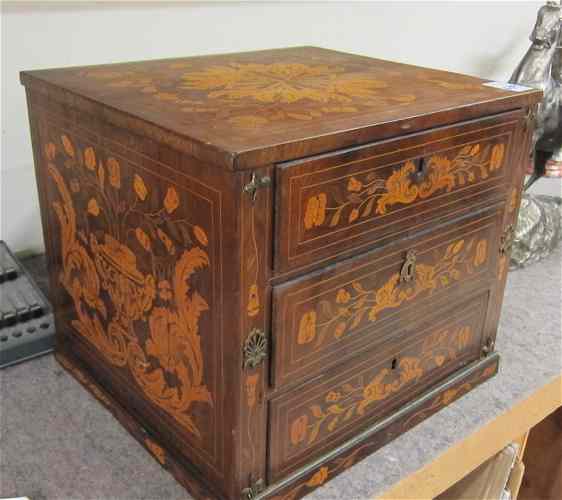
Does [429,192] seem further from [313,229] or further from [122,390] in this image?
[122,390]

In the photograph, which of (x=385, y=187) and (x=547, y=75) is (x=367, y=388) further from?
(x=547, y=75)

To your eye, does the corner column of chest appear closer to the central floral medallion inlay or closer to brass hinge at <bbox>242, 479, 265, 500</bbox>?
brass hinge at <bbox>242, 479, 265, 500</bbox>

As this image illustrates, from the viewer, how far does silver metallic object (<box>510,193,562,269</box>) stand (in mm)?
1146

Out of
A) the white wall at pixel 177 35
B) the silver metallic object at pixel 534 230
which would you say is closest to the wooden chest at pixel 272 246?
the white wall at pixel 177 35

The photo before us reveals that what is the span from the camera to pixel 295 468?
684 mm

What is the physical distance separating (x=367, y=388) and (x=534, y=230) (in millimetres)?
583

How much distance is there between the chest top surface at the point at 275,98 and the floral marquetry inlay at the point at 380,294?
0.50 feet

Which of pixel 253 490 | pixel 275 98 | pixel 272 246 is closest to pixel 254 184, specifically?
pixel 272 246

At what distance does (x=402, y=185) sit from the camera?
633mm

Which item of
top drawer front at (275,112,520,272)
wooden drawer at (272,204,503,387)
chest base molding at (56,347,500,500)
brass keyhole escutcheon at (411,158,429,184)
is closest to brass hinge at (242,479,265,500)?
chest base molding at (56,347,500,500)

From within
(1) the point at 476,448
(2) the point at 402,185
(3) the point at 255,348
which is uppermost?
(2) the point at 402,185

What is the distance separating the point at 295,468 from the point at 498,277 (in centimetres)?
34

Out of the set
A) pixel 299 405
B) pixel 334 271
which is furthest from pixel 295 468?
pixel 334 271

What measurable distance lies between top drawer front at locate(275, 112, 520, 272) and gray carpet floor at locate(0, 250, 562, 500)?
258 mm
